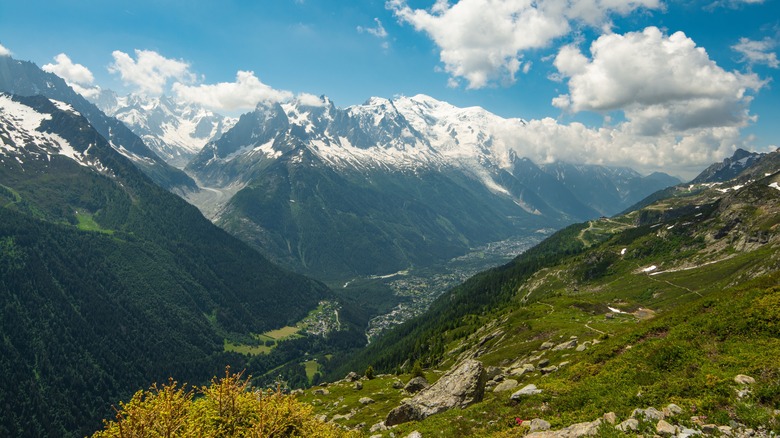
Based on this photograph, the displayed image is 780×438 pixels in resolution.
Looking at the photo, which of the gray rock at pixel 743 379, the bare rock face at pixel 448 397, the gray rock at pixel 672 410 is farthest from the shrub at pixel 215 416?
the gray rock at pixel 743 379

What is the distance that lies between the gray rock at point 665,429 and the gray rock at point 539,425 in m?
6.73

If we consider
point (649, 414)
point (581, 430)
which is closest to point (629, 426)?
point (649, 414)

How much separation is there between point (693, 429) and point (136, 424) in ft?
104

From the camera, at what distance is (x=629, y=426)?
870 inches

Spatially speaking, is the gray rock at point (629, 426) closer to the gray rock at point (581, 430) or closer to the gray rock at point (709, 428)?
the gray rock at point (581, 430)

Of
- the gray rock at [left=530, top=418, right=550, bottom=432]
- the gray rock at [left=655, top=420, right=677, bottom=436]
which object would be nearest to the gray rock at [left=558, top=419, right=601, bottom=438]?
the gray rock at [left=530, top=418, right=550, bottom=432]

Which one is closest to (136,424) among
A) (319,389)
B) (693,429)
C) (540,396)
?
(540,396)

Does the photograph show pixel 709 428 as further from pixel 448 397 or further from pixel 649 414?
pixel 448 397

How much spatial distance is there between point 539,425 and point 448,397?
20165 mm

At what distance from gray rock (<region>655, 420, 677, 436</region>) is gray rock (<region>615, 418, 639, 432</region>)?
977 millimetres

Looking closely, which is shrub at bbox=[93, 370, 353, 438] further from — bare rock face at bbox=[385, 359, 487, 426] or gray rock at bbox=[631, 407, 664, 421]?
gray rock at bbox=[631, 407, 664, 421]

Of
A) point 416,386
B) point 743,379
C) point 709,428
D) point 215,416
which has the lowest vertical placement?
point 416,386

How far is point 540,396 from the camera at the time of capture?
110 feet

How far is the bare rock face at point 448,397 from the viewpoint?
4447 centimetres
